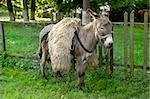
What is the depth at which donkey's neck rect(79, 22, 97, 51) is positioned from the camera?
7047 mm

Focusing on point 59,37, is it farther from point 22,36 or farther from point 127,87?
point 22,36

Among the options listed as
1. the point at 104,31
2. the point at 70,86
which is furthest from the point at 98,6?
the point at 104,31

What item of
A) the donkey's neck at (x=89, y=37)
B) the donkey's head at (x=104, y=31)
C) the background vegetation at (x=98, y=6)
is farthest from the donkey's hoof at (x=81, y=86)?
the background vegetation at (x=98, y=6)

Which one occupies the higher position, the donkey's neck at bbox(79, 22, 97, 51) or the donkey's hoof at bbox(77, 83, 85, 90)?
the donkey's neck at bbox(79, 22, 97, 51)

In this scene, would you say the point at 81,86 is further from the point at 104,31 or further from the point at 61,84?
the point at 104,31

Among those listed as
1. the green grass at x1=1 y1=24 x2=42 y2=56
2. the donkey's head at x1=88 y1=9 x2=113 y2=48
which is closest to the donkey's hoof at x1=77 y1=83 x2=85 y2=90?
the donkey's head at x1=88 y1=9 x2=113 y2=48

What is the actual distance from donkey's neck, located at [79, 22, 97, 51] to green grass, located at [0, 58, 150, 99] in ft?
2.79

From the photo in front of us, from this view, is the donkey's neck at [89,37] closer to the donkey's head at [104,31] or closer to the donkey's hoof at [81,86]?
the donkey's head at [104,31]

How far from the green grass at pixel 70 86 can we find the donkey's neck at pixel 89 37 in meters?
0.85

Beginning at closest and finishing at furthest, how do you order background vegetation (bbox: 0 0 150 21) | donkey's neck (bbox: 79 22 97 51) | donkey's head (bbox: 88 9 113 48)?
donkey's head (bbox: 88 9 113 48) → donkey's neck (bbox: 79 22 97 51) → background vegetation (bbox: 0 0 150 21)

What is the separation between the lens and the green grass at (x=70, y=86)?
22.3 feet

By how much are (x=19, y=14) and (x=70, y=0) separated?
16823mm

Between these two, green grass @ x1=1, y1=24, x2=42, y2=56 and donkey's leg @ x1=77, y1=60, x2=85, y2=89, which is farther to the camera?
green grass @ x1=1, y1=24, x2=42, y2=56

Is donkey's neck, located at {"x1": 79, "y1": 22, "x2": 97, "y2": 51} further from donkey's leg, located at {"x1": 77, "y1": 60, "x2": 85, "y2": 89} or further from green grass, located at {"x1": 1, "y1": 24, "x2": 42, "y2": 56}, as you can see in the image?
green grass, located at {"x1": 1, "y1": 24, "x2": 42, "y2": 56}
